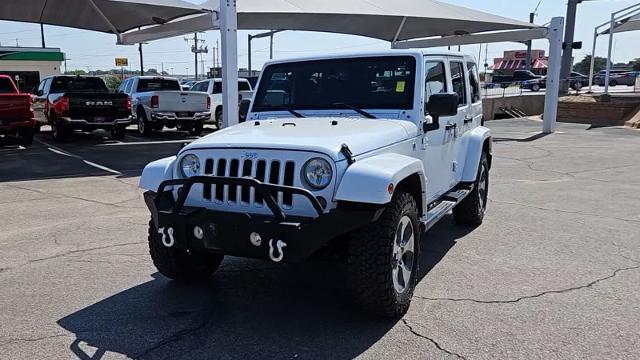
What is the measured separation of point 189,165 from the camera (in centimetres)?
386

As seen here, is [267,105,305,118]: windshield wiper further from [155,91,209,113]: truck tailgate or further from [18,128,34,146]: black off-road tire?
[155,91,209,113]: truck tailgate

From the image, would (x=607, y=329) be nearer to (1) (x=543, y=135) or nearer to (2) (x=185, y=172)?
(2) (x=185, y=172)

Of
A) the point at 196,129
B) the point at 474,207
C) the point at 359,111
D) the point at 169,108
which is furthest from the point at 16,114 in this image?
the point at 474,207

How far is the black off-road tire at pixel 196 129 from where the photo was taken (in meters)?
17.1

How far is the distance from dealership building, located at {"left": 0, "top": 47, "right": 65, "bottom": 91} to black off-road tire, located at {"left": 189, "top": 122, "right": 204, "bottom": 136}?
3945 cm

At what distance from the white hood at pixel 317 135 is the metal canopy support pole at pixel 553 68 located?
16.5 meters

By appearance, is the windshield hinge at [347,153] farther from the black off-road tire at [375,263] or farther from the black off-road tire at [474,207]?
the black off-road tire at [474,207]

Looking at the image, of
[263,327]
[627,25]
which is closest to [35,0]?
[263,327]

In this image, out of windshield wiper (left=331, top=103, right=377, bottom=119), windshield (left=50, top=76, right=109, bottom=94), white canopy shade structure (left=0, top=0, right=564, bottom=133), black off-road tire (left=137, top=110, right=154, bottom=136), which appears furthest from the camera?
black off-road tire (left=137, top=110, right=154, bottom=136)

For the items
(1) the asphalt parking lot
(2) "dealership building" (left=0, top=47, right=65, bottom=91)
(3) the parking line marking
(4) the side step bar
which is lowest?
(3) the parking line marking

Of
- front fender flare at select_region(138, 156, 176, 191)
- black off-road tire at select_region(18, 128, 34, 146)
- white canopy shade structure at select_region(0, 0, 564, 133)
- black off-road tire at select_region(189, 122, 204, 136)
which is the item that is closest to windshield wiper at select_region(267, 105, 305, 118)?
front fender flare at select_region(138, 156, 176, 191)

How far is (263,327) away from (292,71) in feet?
8.18

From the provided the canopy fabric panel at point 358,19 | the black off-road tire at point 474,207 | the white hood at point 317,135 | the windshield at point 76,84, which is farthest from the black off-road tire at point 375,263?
the windshield at point 76,84

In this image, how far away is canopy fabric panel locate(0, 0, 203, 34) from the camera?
1379 centimetres
